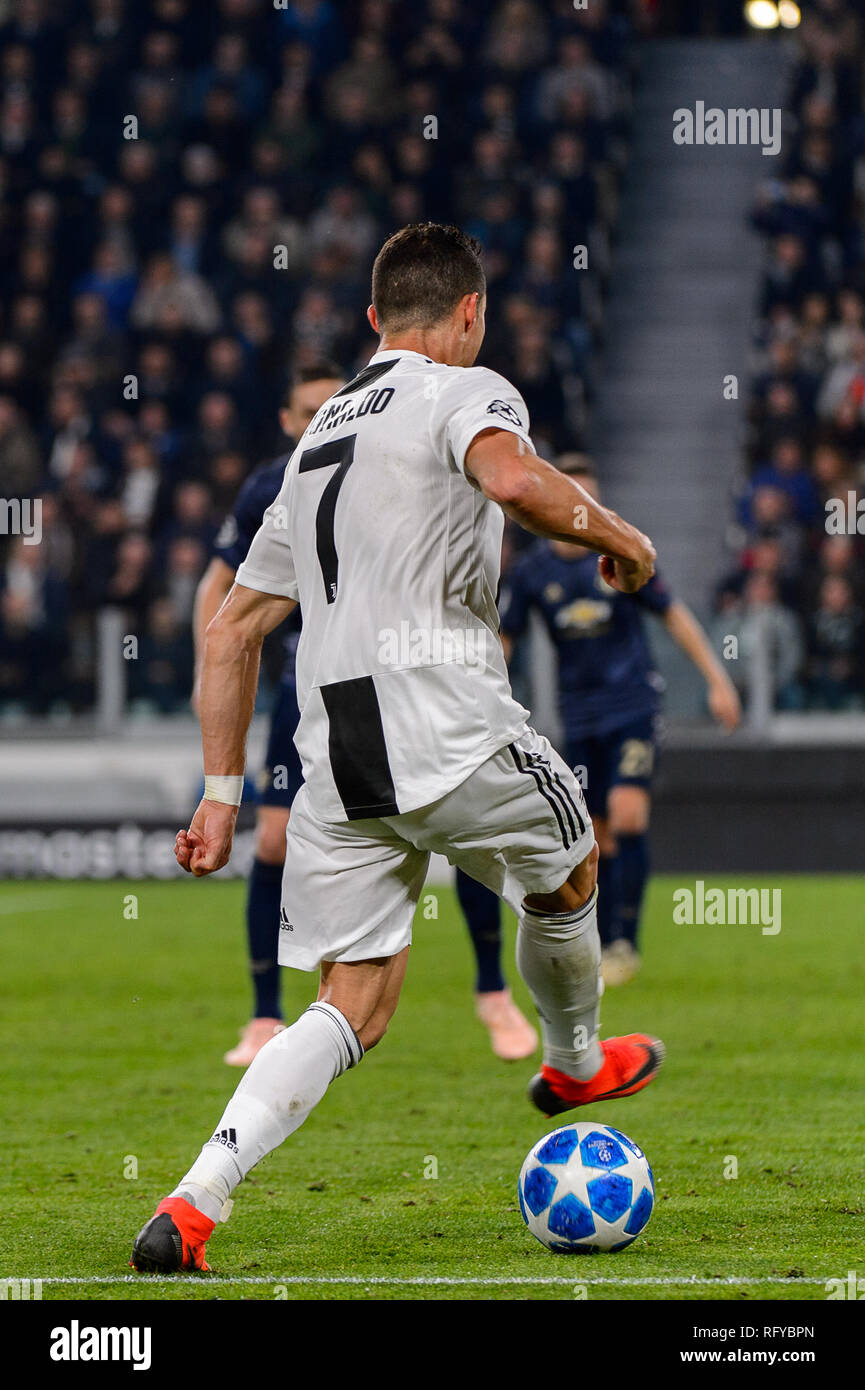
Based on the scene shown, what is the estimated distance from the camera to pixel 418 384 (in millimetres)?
3865

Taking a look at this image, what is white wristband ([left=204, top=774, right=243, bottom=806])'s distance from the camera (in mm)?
4070

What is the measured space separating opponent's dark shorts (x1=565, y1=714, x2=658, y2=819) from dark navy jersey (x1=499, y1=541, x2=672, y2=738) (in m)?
0.04

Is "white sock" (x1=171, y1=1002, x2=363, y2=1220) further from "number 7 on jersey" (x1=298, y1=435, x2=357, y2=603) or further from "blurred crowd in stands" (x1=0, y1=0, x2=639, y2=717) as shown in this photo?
"blurred crowd in stands" (x1=0, y1=0, x2=639, y2=717)

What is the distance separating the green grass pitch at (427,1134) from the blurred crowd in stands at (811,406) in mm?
3024

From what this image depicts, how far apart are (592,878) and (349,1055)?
0.65m

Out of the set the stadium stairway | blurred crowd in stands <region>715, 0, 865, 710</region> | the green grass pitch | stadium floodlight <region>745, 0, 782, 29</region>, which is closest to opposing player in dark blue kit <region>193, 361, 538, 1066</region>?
the green grass pitch

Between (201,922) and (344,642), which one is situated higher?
(344,642)

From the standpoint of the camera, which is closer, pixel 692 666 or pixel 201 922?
pixel 201 922

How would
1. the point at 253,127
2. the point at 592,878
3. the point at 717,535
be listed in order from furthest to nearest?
the point at 253,127 → the point at 717,535 → the point at 592,878

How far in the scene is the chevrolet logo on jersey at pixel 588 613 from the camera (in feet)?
28.5

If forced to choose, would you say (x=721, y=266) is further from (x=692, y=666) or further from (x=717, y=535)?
(x=692, y=666)

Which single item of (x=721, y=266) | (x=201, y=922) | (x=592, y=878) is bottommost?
(x=201, y=922)
